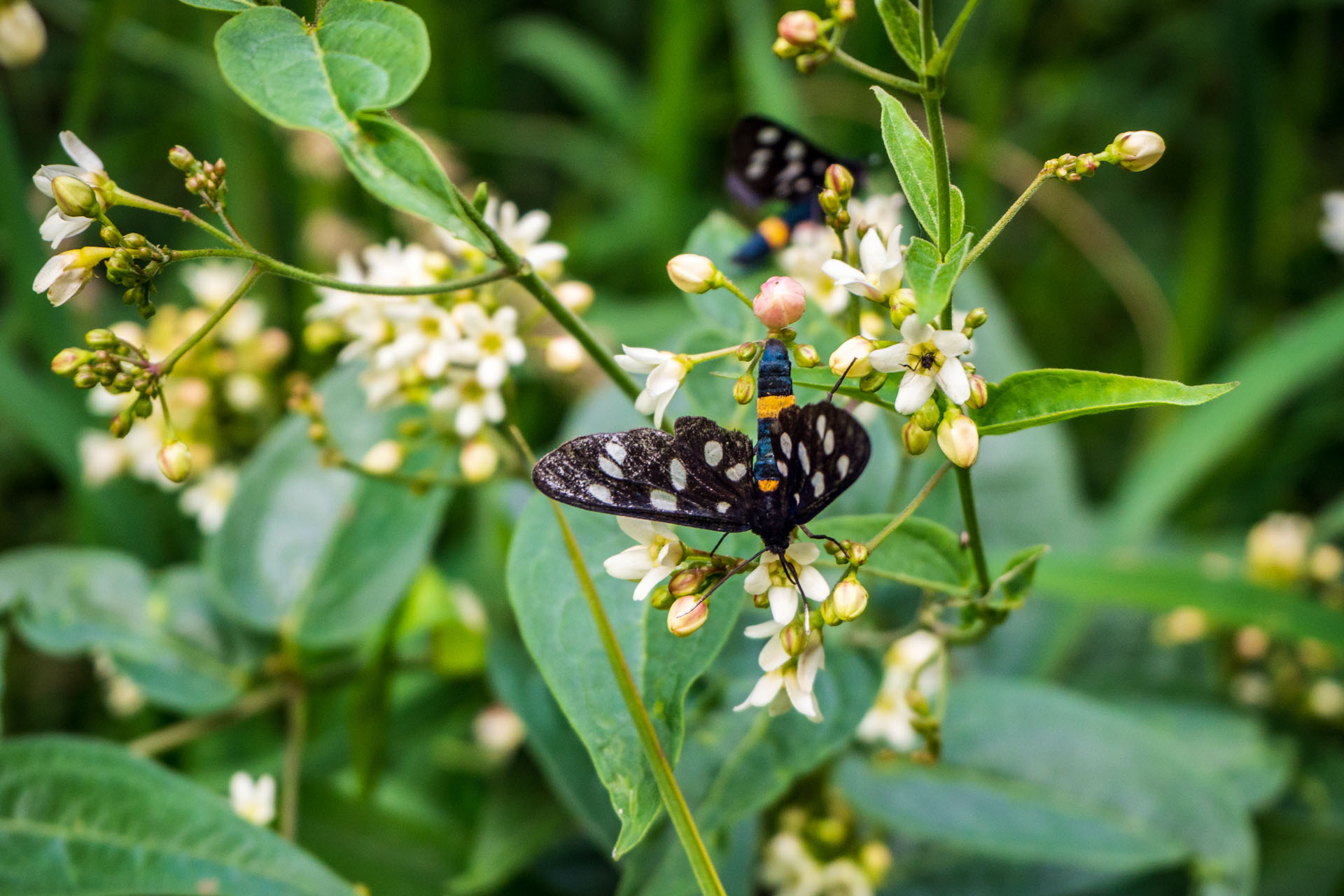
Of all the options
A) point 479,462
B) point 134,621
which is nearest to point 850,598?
point 479,462

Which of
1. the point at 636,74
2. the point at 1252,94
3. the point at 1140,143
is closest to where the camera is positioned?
the point at 1140,143

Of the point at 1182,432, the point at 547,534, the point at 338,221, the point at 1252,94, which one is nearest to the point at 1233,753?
the point at 1182,432

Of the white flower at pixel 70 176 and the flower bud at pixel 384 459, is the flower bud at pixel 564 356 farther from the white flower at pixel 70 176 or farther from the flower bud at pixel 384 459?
the white flower at pixel 70 176

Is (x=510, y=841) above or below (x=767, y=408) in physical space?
below

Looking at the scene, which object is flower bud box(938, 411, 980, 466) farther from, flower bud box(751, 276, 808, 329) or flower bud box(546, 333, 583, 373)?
flower bud box(546, 333, 583, 373)

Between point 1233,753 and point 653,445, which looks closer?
point 653,445

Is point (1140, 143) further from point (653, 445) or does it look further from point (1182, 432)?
point (1182, 432)

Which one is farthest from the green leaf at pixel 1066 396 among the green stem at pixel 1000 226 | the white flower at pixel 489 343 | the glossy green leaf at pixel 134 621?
the glossy green leaf at pixel 134 621
